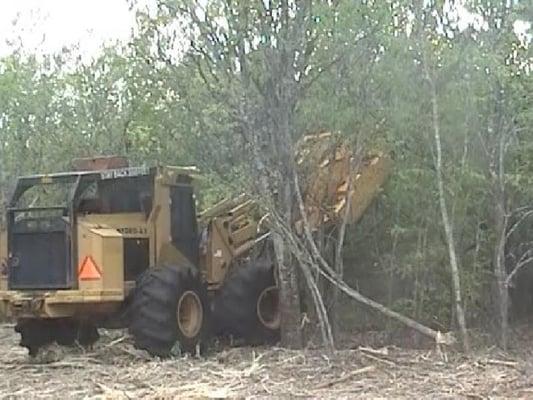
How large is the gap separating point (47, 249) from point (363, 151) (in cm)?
357

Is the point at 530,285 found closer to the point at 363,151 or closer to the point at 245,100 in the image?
the point at 363,151

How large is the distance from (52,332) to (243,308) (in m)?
2.31

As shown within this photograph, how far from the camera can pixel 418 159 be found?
10.8 m

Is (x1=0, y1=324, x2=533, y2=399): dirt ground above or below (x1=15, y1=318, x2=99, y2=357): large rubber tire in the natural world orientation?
below

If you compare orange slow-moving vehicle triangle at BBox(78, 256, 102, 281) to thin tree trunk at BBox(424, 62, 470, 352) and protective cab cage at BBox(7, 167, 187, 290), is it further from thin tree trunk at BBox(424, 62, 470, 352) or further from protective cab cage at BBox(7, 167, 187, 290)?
thin tree trunk at BBox(424, 62, 470, 352)

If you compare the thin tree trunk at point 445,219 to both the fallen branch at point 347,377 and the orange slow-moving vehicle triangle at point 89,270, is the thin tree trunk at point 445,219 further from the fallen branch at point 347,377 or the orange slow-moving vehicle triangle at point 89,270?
the orange slow-moving vehicle triangle at point 89,270

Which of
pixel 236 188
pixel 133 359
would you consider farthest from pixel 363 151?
pixel 133 359

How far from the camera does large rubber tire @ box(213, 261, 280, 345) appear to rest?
1228cm

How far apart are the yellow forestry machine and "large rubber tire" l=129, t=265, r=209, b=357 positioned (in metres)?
0.01

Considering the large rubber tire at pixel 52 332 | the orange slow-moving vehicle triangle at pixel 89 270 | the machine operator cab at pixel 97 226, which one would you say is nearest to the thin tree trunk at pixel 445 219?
the machine operator cab at pixel 97 226

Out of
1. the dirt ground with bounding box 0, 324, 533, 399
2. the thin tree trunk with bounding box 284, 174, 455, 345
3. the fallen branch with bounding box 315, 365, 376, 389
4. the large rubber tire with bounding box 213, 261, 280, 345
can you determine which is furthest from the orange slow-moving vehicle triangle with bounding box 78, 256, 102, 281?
the fallen branch with bounding box 315, 365, 376, 389

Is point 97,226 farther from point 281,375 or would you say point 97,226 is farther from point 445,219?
point 445,219

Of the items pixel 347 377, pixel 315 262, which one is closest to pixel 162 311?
pixel 315 262

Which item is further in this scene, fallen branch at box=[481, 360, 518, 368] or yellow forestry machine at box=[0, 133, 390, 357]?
yellow forestry machine at box=[0, 133, 390, 357]
